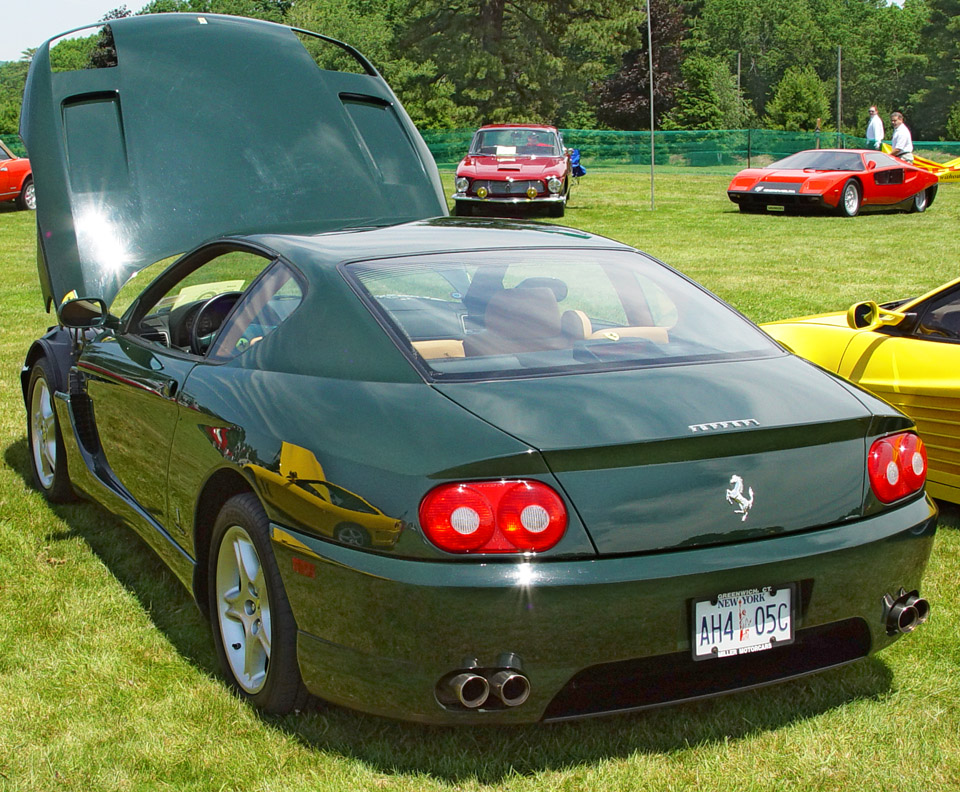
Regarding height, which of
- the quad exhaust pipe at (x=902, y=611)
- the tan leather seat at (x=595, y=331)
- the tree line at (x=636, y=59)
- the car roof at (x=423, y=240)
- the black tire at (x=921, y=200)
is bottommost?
the black tire at (x=921, y=200)

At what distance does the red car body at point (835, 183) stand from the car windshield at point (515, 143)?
3.74 meters

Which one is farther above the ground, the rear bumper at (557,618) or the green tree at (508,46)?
the green tree at (508,46)

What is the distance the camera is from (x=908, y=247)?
16.9 m

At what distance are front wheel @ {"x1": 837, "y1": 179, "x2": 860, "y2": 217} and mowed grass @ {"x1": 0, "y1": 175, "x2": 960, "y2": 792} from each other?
17467 mm

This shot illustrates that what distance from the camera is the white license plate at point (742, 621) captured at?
2764 millimetres

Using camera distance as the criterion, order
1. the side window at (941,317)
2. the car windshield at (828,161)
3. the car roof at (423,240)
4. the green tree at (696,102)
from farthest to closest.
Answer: the green tree at (696,102) < the car windshield at (828,161) < the side window at (941,317) < the car roof at (423,240)

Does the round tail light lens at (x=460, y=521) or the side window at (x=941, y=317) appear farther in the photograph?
the side window at (x=941, y=317)

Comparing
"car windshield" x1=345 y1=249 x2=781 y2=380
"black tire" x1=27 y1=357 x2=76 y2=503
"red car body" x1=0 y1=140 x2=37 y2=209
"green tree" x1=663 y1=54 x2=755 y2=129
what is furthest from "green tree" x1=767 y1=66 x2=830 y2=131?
"car windshield" x1=345 y1=249 x2=781 y2=380

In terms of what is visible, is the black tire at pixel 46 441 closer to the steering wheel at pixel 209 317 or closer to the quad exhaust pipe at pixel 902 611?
the steering wheel at pixel 209 317

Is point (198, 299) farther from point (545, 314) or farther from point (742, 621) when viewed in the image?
point (742, 621)

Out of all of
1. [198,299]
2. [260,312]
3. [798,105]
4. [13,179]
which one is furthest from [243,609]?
[798,105]

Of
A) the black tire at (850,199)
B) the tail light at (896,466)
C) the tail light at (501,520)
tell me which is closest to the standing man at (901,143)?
the black tire at (850,199)

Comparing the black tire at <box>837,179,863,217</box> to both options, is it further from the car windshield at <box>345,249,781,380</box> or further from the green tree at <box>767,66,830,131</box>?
the green tree at <box>767,66,830,131</box>

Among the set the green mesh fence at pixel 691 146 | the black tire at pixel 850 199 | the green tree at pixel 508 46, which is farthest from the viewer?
the green tree at pixel 508 46
